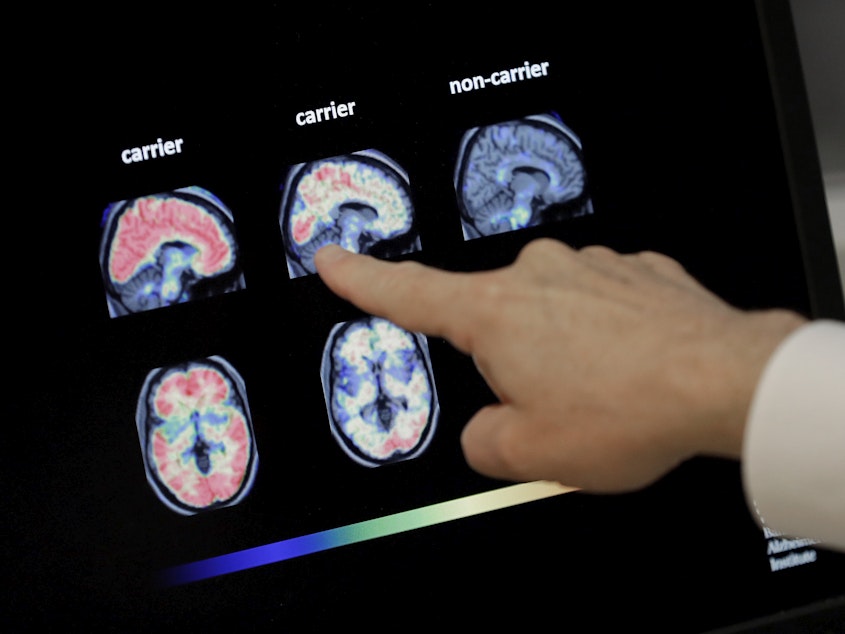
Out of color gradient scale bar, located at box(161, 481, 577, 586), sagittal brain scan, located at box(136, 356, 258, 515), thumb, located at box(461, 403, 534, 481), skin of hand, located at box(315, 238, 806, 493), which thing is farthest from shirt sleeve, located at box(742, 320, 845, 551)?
sagittal brain scan, located at box(136, 356, 258, 515)

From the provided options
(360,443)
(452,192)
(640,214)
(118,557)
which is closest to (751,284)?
(640,214)

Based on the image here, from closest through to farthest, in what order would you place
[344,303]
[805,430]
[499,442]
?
1. [805,430]
2. [499,442]
3. [344,303]

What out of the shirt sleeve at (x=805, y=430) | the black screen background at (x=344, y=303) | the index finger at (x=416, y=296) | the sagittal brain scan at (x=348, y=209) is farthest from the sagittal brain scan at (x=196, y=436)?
the shirt sleeve at (x=805, y=430)

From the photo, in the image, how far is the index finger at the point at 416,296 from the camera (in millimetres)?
737

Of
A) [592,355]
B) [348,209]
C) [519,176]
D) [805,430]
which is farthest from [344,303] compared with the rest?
[805,430]

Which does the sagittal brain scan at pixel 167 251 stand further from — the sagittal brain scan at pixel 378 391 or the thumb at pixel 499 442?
the thumb at pixel 499 442

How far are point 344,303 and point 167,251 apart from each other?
176mm

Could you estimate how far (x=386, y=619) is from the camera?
101 cm

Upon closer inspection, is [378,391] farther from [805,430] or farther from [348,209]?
[805,430]

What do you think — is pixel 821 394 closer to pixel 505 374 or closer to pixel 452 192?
pixel 505 374

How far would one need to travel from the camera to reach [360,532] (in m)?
1.00

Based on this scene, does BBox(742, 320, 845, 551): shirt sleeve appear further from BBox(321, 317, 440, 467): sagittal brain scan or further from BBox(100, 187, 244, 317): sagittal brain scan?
BBox(100, 187, 244, 317): sagittal brain scan

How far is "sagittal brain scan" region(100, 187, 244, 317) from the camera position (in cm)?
97

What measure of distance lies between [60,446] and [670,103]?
679 mm
